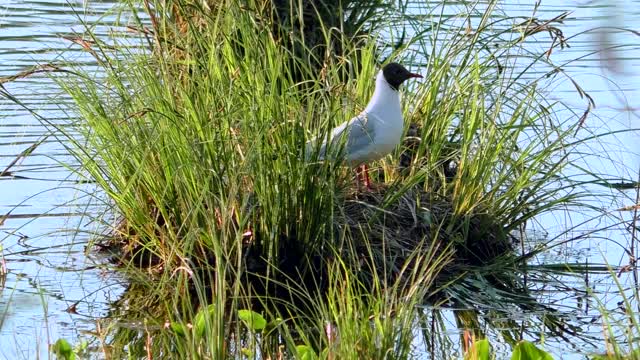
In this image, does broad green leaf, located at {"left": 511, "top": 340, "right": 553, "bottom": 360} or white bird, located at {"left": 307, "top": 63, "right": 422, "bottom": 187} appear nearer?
broad green leaf, located at {"left": 511, "top": 340, "right": 553, "bottom": 360}

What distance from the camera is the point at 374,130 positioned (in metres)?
5.48

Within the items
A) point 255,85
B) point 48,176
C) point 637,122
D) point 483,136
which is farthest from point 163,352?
point 637,122

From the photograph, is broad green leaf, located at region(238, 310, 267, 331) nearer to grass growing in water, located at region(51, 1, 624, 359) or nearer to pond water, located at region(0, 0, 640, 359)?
grass growing in water, located at region(51, 1, 624, 359)

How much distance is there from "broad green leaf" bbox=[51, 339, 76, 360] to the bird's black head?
8.62ft

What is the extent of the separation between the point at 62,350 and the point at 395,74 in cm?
270

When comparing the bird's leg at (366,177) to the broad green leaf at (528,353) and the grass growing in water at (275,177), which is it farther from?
the broad green leaf at (528,353)

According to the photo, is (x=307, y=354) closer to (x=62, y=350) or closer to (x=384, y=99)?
(x=62, y=350)

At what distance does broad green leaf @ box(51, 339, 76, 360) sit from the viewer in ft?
11.6

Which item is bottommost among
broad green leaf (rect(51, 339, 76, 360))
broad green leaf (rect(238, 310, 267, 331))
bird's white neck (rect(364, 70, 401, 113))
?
broad green leaf (rect(51, 339, 76, 360))

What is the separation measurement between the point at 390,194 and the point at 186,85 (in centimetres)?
107

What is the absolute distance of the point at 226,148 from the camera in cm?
500

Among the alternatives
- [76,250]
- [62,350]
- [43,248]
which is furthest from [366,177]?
[62,350]

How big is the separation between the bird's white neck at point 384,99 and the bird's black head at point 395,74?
0.12ft

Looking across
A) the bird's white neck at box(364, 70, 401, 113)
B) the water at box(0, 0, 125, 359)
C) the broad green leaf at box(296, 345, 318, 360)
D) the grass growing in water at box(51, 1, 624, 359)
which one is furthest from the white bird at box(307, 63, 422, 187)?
the broad green leaf at box(296, 345, 318, 360)
